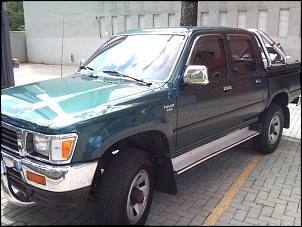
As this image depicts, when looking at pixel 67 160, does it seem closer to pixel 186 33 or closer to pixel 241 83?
pixel 186 33

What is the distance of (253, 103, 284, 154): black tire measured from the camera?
210 inches

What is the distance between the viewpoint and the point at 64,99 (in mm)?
3070

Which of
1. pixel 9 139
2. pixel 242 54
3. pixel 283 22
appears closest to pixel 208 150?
pixel 242 54

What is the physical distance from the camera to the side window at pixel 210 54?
12.9 ft

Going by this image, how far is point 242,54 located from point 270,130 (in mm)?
1599

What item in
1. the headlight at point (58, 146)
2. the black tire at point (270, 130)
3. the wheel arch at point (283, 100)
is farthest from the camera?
the wheel arch at point (283, 100)

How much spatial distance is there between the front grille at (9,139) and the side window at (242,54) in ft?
9.74

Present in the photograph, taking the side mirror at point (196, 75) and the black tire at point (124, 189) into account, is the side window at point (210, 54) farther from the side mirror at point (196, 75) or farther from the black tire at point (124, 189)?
the black tire at point (124, 189)

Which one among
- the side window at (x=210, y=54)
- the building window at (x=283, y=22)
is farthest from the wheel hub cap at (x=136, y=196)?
the building window at (x=283, y=22)

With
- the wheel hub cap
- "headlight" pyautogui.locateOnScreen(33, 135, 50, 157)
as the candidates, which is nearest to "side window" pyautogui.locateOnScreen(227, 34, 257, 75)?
the wheel hub cap

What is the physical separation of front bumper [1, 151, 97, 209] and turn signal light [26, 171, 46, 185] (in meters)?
0.03

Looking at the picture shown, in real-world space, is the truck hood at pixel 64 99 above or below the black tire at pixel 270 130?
above

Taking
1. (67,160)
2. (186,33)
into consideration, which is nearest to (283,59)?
(186,33)

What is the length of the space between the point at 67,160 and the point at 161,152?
47.0 inches
